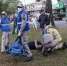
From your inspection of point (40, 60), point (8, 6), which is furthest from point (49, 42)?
point (8, 6)

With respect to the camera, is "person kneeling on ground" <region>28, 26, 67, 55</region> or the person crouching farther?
the person crouching

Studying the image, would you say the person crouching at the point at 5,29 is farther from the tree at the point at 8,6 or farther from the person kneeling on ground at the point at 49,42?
the tree at the point at 8,6

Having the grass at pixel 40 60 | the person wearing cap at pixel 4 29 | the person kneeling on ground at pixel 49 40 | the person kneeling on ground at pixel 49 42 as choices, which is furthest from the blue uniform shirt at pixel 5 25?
the person kneeling on ground at pixel 49 40

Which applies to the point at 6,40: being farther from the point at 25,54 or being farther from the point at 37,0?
the point at 37,0

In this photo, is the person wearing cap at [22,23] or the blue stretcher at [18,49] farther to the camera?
the blue stretcher at [18,49]

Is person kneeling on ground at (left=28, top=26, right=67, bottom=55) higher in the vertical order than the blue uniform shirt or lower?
lower

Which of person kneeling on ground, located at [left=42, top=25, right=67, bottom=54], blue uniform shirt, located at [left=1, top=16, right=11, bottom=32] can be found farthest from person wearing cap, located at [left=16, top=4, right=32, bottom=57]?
blue uniform shirt, located at [left=1, top=16, right=11, bottom=32]

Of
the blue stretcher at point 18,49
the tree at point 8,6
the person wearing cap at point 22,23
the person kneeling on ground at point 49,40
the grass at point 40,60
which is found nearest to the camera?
the person wearing cap at point 22,23

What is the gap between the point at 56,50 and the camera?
1334 cm

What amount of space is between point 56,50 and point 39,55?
959 mm

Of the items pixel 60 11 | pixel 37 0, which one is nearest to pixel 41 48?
pixel 60 11

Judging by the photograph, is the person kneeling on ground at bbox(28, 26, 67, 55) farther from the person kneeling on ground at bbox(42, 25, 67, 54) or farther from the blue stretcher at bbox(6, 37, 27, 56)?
the blue stretcher at bbox(6, 37, 27, 56)

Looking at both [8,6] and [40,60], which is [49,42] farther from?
[8,6]

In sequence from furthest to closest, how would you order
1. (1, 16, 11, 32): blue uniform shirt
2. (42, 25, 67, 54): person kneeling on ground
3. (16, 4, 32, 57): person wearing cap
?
(1, 16, 11, 32): blue uniform shirt, (42, 25, 67, 54): person kneeling on ground, (16, 4, 32, 57): person wearing cap
